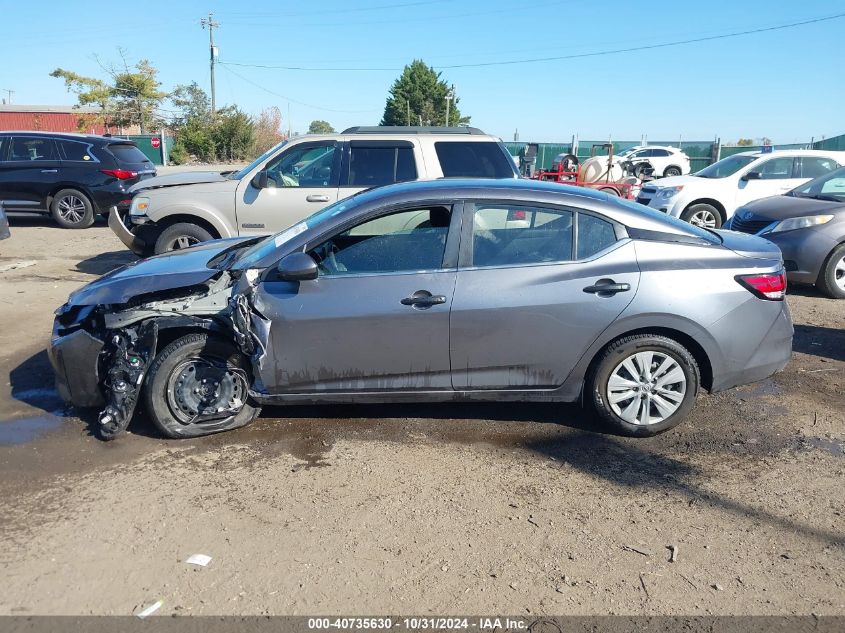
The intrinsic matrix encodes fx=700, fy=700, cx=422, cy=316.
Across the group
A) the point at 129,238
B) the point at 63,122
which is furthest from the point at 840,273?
the point at 63,122

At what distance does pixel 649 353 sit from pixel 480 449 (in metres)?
1.26

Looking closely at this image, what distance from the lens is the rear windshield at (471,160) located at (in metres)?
8.52

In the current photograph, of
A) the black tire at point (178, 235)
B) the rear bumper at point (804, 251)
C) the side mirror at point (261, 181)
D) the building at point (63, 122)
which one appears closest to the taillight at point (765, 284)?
the rear bumper at point (804, 251)

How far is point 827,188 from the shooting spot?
9.32m

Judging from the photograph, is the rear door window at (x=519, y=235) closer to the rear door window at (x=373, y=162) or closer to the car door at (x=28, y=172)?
the rear door window at (x=373, y=162)

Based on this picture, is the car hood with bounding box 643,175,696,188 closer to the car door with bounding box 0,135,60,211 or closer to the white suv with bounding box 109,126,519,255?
the white suv with bounding box 109,126,519,255

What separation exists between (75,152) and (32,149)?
831 millimetres

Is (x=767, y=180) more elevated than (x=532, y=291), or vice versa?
(x=767, y=180)

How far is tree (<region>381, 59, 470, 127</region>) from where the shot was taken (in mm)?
71438

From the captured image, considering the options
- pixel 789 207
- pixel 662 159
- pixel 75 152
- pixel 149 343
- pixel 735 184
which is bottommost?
pixel 149 343

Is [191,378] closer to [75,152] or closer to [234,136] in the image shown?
[75,152]

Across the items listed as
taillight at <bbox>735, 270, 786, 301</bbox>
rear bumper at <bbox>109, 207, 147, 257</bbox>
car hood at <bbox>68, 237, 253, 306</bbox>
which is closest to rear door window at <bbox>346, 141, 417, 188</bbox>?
rear bumper at <bbox>109, 207, 147, 257</bbox>

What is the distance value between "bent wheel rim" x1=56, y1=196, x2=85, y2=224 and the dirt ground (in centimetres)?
943

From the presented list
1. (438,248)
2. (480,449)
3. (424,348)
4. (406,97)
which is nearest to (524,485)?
(480,449)
